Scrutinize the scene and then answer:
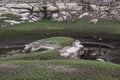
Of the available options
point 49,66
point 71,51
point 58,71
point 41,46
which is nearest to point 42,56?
point 71,51

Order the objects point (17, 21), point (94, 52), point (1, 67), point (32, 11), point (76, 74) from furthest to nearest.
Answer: point (32, 11), point (17, 21), point (94, 52), point (1, 67), point (76, 74)

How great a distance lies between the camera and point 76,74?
118ft

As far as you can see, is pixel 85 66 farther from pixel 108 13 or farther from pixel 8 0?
pixel 8 0

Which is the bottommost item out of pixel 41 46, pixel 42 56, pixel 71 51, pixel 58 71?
pixel 71 51

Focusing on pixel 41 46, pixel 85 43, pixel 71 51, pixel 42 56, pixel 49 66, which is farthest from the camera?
pixel 85 43

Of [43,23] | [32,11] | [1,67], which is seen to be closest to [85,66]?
[1,67]

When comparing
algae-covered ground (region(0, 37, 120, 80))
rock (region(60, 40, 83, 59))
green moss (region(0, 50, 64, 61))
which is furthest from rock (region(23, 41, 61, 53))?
algae-covered ground (region(0, 37, 120, 80))

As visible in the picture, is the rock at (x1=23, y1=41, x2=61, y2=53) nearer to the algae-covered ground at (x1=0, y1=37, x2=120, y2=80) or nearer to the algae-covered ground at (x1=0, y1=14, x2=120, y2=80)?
the algae-covered ground at (x1=0, y1=14, x2=120, y2=80)

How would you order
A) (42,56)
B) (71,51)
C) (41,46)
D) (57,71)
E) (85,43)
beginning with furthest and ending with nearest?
(85,43) < (41,46) < (71,51) < (42,56) < (57,71)

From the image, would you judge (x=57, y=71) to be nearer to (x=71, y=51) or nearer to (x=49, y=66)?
(x=49, y=66)

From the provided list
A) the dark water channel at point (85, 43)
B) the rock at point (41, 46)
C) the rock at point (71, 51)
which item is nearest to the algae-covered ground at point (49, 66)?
the dark water channel at point (85, 43)

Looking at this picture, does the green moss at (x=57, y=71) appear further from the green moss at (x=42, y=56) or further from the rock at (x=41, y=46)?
the rock at (x=41, y=46)

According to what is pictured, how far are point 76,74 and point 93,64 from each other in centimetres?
485

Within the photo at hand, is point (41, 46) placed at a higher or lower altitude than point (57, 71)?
lower
